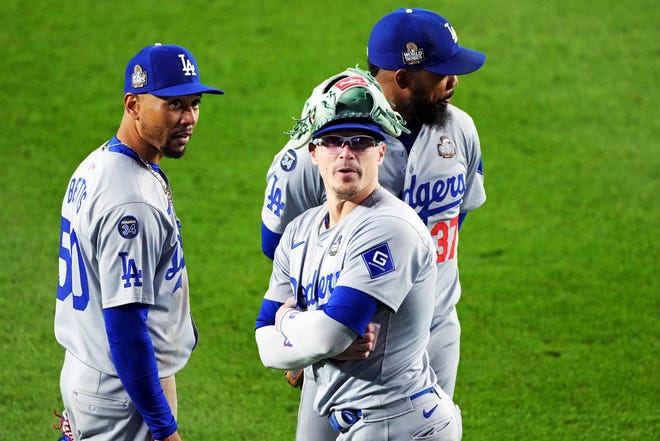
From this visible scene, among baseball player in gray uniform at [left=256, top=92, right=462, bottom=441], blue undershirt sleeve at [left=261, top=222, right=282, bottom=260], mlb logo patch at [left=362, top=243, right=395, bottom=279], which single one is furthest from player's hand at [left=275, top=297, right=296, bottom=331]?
blue undershirt sleeve at [left=261, top=222, right=282, bottom=260]

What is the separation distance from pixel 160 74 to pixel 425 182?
1.00m

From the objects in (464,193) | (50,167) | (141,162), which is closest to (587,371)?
(464,193)

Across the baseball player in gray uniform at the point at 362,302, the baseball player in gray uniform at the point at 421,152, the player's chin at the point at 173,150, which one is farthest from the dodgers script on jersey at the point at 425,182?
the baseball player in gray uniform at the point at 362,302

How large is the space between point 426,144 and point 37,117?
16.5 feet

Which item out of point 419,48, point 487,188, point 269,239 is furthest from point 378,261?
point 487,188

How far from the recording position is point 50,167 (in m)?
7.42

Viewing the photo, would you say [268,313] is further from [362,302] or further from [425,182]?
[425,182]

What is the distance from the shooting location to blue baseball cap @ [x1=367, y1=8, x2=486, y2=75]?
3.65 m

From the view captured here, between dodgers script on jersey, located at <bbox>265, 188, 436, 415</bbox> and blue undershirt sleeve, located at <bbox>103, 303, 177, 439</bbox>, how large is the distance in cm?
48

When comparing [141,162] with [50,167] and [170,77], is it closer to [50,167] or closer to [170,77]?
[170,77]

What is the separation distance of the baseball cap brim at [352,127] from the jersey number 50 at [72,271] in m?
0.87

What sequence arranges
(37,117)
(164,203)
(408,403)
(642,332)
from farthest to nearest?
(37,117)
(642,332)
(164,203)
(408,403)

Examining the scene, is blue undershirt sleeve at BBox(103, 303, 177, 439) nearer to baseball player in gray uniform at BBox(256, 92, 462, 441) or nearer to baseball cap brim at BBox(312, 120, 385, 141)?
baseball player in gray uniform at BBox(256, 92, 462, 441)

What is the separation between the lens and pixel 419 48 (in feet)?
12.0
